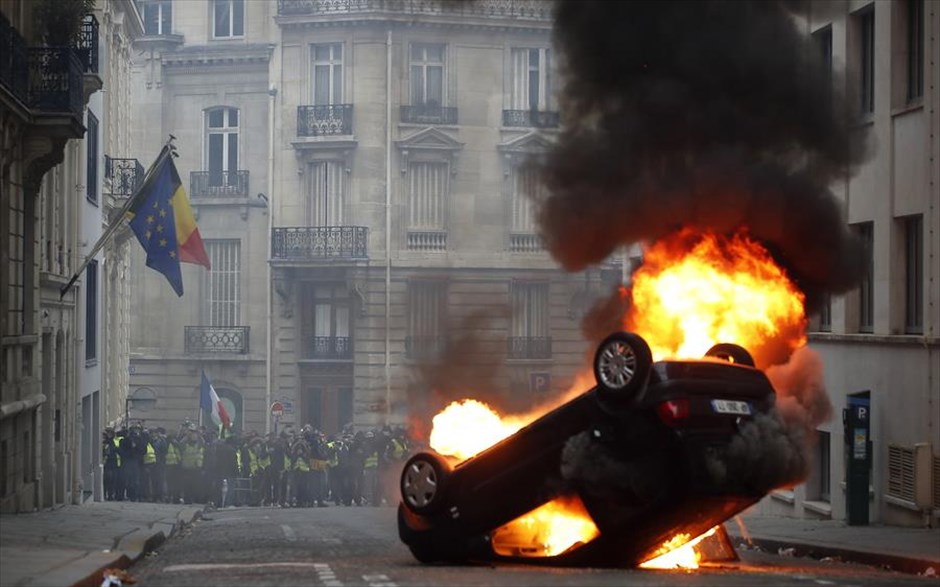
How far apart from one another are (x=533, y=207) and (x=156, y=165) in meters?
12.0

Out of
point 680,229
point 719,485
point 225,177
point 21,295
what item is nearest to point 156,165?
point 21,295

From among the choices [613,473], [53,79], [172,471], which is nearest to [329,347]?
[172,471]

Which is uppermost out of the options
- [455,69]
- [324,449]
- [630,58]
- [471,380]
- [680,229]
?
[455,69]

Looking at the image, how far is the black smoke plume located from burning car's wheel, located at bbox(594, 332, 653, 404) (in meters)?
3.00

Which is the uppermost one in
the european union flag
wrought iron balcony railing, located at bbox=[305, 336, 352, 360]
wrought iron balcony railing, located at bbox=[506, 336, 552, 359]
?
the european union flag

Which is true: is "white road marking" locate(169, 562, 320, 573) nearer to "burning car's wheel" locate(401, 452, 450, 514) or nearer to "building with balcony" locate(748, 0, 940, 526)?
Answer: "burning car's wheel" locate(401, 452, 450, 514)

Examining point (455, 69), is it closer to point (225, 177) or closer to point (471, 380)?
point (225, 177)

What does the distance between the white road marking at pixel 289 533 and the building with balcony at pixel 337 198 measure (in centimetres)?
917

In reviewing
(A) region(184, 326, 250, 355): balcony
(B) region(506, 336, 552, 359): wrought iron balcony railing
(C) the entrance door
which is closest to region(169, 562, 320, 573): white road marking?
(B) region(506, 336, 552, 359): wrought iron balcony railing

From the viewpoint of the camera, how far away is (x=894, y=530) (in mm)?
22219

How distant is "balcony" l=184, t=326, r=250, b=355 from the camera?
4994cm

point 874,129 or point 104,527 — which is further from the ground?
point 874,129

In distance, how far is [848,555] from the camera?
61.9 feet

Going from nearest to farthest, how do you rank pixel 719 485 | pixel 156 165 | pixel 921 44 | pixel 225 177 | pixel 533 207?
pixel 719 485 → pixel 533 207 → pixel 921 44 → pixel 156 165 → pixel 225 177
